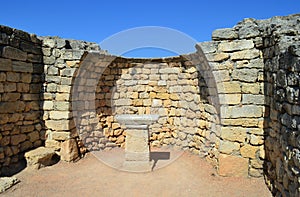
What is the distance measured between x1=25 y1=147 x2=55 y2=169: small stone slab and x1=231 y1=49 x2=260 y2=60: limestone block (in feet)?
14.6

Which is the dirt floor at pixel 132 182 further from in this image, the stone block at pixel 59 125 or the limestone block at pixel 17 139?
the stone block at pixel 59 125

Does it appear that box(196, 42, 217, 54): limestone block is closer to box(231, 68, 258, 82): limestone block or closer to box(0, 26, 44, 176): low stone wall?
box(231, 68, 258, 82): limestone block

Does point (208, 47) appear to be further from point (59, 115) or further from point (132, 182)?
point (59, 115)

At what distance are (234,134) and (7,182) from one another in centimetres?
423

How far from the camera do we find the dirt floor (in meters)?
4.11

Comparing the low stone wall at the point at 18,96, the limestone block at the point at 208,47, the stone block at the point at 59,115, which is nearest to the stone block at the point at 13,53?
the low stone wall at the point at 18,96

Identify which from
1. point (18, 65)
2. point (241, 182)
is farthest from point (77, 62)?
point (241, 182)

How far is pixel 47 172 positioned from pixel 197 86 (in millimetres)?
4128

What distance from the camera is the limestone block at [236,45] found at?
4355 mm

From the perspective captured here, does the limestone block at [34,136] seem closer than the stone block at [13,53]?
No

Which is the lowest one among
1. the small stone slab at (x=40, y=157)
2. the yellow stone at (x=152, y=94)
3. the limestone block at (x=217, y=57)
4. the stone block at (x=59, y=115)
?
the small stone slab at (x=40, y=157)

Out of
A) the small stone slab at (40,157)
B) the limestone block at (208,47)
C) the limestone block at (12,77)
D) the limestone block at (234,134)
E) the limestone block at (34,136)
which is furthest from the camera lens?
the limestone block at (34,136)

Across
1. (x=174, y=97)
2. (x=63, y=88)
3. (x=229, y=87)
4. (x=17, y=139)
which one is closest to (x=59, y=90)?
(x=63, y=88)

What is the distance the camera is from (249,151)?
442 cm
